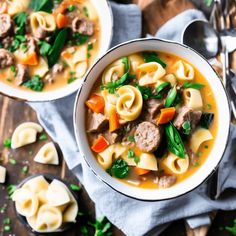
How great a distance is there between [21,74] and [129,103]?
1.19m

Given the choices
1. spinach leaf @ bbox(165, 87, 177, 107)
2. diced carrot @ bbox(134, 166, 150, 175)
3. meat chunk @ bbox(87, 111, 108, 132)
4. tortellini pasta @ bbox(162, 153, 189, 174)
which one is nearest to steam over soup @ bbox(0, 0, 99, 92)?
meat chunk @ bbox(87, 111, 108, 132)

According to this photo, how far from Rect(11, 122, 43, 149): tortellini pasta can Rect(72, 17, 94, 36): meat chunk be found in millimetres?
1115

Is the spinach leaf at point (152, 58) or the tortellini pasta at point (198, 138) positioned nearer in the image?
the tortellini pasta at point (198, 138)

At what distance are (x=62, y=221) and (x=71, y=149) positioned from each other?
0.74 metres

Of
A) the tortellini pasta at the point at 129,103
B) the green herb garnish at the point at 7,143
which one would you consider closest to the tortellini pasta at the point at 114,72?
the tortellini pasta at the point at 129,103

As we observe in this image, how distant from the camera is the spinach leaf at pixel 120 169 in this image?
410cm

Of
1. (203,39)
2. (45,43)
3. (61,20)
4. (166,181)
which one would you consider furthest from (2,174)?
(203,39)

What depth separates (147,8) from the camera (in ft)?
15.7

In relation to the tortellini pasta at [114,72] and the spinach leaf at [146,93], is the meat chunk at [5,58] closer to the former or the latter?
the tortellini pasta at [114,72]

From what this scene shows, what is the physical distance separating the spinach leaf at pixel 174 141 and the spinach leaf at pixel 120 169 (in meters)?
0.44

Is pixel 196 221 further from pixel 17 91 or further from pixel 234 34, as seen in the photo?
pixel 17 91

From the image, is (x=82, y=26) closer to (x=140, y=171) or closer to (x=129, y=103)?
(x=129, y=103)

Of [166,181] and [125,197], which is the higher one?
[166,181]

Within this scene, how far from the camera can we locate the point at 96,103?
162 inches
